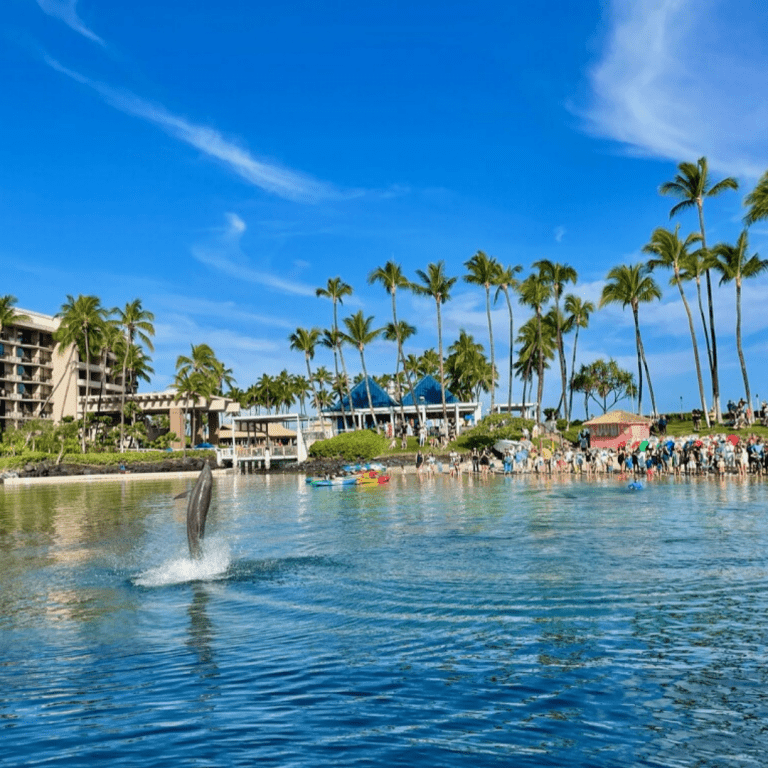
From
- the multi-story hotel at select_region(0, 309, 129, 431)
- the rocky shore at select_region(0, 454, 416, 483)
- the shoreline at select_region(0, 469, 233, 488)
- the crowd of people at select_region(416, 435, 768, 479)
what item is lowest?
the shoreline at select_region(0, 469, 233, 488)

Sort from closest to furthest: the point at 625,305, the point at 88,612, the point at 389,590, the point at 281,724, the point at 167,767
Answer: the point at 167,767, the point at 281,724, the point at 88,612, the point at 389,590, the point at 625,305

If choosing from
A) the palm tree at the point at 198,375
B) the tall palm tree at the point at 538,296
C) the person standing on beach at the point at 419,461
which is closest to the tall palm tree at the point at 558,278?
the tall palm tree at the point at 538,296

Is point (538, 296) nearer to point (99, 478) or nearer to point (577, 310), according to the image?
point (577, 310)

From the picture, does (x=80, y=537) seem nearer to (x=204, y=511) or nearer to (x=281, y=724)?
(x=204, y=511)

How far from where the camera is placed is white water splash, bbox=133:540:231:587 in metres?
13.4

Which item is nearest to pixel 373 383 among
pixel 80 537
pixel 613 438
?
pixel 613 438

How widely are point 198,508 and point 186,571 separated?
1.33 m

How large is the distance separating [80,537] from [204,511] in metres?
9.10

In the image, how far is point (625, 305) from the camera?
63.1 meters

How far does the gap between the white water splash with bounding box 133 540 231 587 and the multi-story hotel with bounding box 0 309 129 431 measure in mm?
80504

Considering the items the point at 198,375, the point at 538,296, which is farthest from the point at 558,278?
the point at 198,375

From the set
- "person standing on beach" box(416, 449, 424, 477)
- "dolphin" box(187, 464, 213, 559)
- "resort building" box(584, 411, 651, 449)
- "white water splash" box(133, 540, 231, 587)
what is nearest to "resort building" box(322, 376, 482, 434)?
"person standing on beach" box(416, 449, 424, 477)

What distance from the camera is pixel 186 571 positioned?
14.2 metres

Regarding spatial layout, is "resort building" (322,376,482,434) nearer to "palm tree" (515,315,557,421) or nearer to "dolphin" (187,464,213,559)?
"palm tree" (515,315,557,421)
